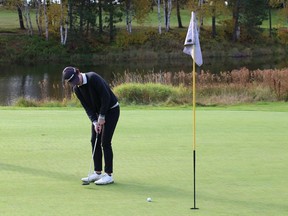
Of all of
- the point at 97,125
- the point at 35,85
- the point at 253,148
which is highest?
the point at 97,125

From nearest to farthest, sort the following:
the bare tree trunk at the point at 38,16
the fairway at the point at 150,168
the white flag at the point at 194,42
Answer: the fairway at the point at 150,168, the white flag at the point at 194,42, the bare tree trunk at the point at 38,16

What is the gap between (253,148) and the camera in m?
10.6

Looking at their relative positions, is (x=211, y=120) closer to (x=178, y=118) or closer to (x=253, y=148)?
(x=178, y=118)

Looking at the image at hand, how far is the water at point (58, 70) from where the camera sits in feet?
105

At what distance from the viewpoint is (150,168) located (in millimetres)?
9086

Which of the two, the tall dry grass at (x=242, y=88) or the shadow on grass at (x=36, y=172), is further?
the tall dry grass at (x=242, y=88)

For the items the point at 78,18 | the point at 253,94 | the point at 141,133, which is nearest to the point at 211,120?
the point at 141,133

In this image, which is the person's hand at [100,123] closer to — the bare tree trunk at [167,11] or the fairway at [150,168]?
the fairway at [150,168]

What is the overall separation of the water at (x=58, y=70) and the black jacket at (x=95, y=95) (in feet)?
64.1

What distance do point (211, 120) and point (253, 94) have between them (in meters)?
9.86

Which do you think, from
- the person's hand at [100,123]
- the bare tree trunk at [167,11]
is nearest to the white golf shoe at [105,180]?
the person's hand at [100,123]

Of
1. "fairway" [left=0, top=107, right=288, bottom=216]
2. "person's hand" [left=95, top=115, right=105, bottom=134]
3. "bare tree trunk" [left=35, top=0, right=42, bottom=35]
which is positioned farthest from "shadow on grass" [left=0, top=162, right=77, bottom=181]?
"bare tree trunk" [left=35, top=0, right=42, bottom=35]

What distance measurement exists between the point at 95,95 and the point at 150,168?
1.61 m

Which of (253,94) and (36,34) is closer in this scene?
(253,94)
